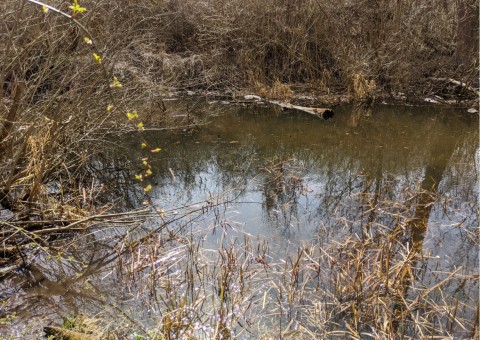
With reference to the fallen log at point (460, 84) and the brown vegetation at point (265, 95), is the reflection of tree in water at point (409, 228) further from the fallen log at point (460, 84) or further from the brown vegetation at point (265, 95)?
the fallen log at point (460, 84)

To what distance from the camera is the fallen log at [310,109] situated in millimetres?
10386

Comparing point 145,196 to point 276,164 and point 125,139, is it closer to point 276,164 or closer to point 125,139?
point 276,164

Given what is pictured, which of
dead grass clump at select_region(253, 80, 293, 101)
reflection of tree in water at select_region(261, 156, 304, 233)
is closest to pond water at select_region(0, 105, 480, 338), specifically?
reflection of tree in water at select_region(261, 156, 304, 233)

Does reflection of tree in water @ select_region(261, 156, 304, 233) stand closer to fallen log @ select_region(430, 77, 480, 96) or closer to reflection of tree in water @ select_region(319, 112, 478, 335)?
reflection of tree in water @ select_region(319, 112, 478, 335)

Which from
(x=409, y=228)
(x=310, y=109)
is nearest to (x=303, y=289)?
(x=409, y=228)

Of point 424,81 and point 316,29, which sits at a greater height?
point 316,29

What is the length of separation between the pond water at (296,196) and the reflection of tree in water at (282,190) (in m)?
0.02

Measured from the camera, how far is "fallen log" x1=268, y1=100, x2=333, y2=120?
10.4m

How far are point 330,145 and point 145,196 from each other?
3.92 meters

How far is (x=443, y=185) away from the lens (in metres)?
6.64

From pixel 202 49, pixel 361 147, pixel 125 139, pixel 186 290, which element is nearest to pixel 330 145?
pixel 361 147

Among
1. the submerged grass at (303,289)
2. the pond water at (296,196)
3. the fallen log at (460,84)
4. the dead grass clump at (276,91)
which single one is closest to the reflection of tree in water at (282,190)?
the pond water at (296,196)

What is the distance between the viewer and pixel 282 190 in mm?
6441

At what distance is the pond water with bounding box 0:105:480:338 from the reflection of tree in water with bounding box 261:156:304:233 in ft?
0.06
